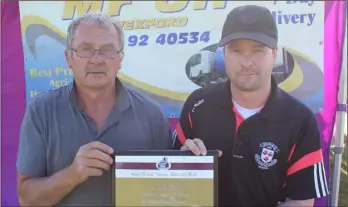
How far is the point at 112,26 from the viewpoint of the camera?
6.31 feet

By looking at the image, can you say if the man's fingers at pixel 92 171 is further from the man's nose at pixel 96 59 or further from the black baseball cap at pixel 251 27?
the black baseball cap at pixel 251 27

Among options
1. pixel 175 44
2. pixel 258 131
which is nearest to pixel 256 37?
A: pixel 258 131

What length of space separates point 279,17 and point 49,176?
5.65ft

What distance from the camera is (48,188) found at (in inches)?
70.5

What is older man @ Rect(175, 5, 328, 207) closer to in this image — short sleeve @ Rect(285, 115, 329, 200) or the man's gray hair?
short sleeve @ Rect(285, 115, 329, 200)

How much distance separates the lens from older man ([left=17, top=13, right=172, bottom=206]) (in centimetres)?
187

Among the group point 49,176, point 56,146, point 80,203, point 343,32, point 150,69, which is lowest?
point 80,203

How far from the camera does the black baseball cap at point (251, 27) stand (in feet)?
6.03

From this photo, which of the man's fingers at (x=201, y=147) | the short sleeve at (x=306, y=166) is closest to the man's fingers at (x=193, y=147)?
the man's fingers at (x=201, y=147)

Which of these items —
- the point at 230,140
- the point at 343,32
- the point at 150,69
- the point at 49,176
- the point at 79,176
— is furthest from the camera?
the point at 150,69

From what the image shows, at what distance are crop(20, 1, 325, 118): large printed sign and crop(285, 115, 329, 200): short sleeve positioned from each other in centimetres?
89

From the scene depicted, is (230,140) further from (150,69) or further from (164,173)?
(150,69)

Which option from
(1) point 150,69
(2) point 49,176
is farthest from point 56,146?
→ (1) point 150,69

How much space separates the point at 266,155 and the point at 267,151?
19mm
